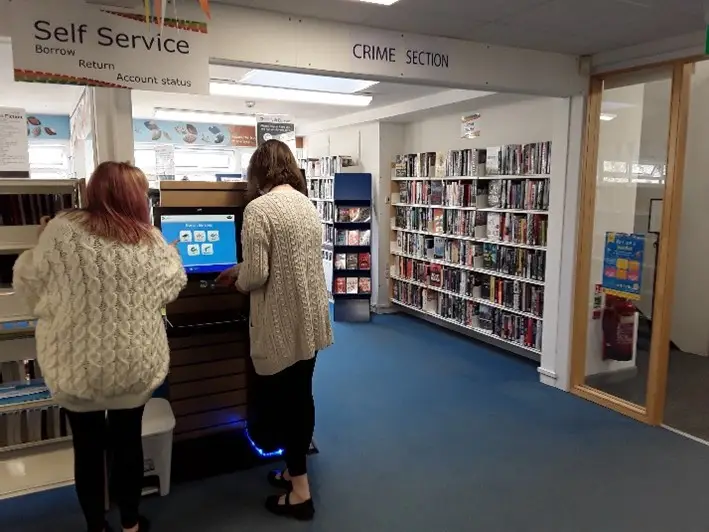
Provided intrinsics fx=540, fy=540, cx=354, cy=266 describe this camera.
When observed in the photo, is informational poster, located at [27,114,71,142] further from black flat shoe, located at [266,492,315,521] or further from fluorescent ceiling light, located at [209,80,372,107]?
black flat shoe, located at [266,492,315,521]

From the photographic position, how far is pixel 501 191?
5.06 m

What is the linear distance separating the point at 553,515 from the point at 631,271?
1978 mm

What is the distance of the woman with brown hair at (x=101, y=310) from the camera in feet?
6.04

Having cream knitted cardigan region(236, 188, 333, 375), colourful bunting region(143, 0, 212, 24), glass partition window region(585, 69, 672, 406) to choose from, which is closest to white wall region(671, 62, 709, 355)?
glass partition window region(585, 69, 672, 406)

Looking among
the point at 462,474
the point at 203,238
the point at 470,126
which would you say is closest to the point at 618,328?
the point at 462,474

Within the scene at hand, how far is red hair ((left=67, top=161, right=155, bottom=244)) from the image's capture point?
6.24ft

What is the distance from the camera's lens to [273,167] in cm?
245

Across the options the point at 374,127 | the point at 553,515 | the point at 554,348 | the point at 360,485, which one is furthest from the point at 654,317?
the point at 374,127

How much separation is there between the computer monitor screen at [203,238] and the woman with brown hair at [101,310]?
2.19 ft

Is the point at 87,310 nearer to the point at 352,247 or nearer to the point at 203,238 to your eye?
the point at 203,238

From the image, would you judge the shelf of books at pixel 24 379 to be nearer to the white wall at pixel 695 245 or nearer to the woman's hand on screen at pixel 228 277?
the woman's hand on screen at pixel 228 277

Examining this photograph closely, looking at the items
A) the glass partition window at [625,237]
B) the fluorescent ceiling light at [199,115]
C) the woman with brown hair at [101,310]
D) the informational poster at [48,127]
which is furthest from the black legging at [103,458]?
the informational poster at [48,127]

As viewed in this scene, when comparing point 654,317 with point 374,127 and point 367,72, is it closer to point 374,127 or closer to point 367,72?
point 367,72

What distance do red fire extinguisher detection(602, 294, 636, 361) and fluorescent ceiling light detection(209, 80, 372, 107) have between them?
3083 mm
